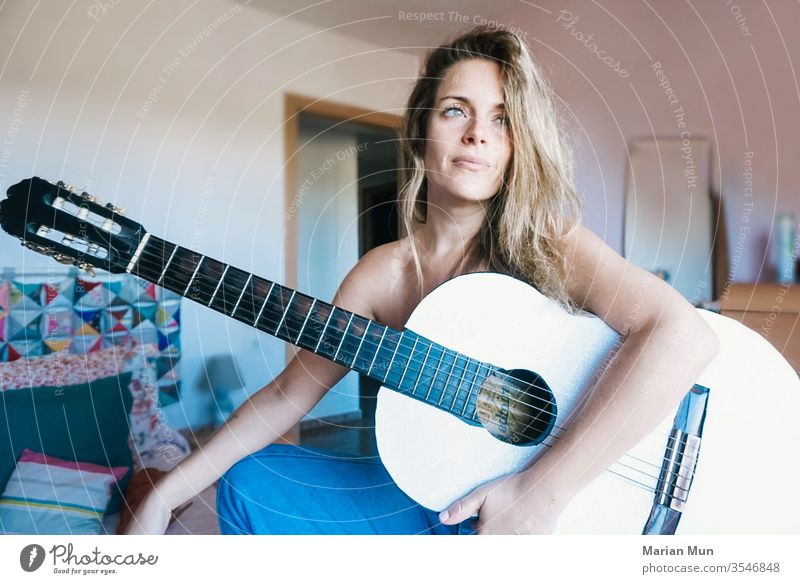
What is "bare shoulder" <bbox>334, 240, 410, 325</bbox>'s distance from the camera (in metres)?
0.52

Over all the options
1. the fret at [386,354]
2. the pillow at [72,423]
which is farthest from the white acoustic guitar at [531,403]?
the pillow at [72,423]

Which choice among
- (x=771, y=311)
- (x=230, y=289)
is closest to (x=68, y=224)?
(x=230, y=289)

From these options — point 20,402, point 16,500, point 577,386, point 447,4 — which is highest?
point 447,4

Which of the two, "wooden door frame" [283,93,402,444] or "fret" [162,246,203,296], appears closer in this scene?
"fret" [162,246,203,296]

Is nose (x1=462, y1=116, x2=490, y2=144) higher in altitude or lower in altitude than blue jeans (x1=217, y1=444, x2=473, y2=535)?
higher

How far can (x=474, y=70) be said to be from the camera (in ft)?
1.56

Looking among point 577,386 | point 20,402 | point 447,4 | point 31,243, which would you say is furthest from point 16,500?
point 447,4

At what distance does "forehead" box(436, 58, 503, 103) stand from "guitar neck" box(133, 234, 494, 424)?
23 centimetres

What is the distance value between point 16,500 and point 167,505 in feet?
0.90

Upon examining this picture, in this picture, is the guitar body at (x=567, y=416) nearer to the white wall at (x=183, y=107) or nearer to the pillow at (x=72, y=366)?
the white wall at (x=183, y=107)

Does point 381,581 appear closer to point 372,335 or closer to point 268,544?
point 268,544

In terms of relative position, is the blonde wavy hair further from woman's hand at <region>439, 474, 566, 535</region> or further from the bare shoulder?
woman's hand at <region>439, 474, 566, 535</region>

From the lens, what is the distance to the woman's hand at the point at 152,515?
48 centimetres

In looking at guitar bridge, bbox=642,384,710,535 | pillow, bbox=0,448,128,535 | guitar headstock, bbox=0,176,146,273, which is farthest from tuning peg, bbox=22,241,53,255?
guitar bridge, bbox=642,384,710,535
